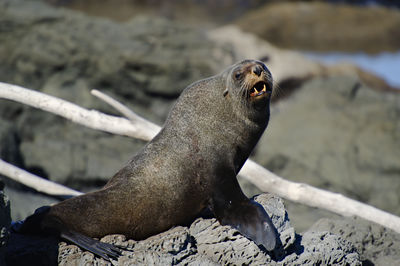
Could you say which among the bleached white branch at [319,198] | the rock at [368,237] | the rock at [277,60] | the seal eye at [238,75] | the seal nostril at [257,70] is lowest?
the rock at [277,60]

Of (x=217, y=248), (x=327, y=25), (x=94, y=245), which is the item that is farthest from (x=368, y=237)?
(x=327, y=25)

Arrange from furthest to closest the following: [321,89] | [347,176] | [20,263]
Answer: [321,89]
[347,176]
[20,263]

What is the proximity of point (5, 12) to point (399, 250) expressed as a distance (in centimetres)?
1024

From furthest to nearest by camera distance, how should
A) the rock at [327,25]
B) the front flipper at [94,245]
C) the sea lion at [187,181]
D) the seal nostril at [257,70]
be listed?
1. the rock at [327,25]
2. the seal nostril at [257,70]
3. the sea lion at [187,181]
4. the front flipper at [94,245]

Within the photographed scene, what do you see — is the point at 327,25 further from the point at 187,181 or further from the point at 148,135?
the point at 187,181

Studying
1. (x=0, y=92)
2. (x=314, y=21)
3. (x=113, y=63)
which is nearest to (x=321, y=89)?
(x=113, y=63)

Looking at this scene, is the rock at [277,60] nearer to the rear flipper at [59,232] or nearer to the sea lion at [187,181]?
the sea lion at [187,181]

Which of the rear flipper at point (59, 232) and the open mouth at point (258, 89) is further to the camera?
the open mouth at point (258, 89)

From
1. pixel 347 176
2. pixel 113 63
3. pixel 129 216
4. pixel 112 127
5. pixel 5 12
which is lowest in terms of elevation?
pixel 347 176

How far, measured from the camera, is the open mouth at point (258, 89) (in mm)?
6328

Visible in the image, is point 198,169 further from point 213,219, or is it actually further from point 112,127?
point 112,127

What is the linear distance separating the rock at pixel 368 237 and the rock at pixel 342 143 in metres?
4.26

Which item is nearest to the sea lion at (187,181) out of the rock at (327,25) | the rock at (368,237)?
the rock at (368,237)

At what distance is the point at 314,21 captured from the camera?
31812 millimetres
